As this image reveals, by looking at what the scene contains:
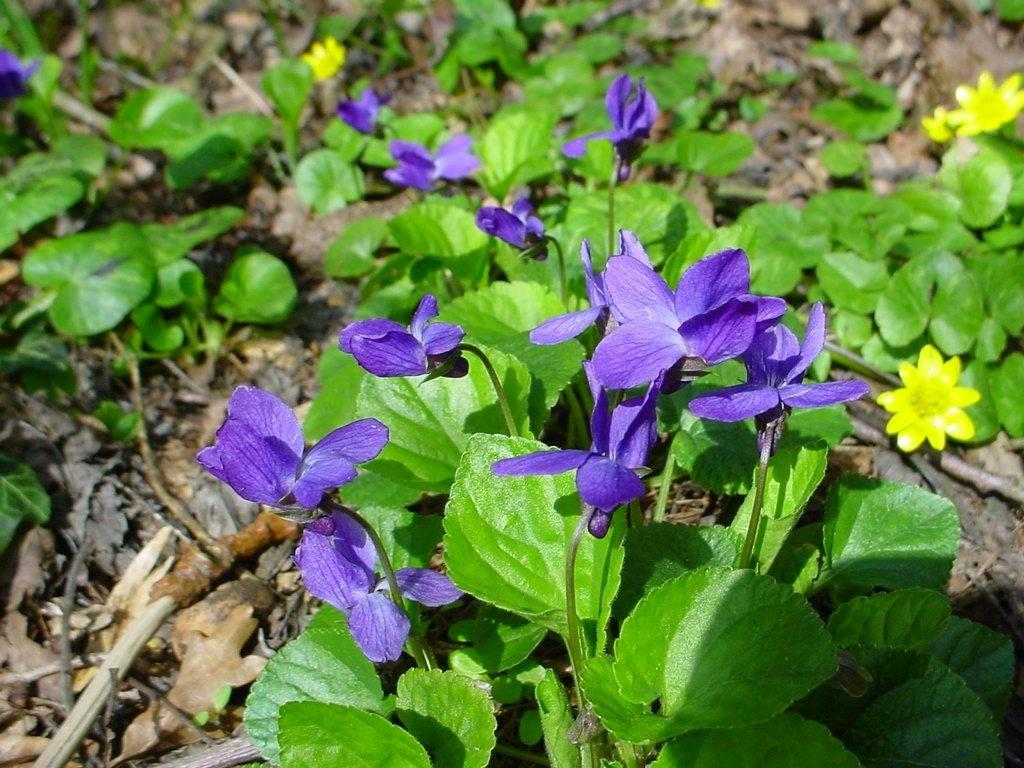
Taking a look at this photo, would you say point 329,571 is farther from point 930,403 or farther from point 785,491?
point 930,403

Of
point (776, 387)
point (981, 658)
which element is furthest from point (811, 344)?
point (981, 658)

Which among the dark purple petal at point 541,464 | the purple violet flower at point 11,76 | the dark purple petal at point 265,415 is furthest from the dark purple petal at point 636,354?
the purple violet flower at point 11,76

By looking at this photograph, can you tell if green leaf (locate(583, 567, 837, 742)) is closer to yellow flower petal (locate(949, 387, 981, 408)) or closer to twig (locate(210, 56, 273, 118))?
yellow flower petal (locate(949, 387, 981, 408))

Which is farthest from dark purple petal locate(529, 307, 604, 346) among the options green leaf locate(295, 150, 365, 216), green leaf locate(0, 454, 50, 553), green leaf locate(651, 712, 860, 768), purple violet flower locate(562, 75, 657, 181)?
green leaf locate(295, 150, 365, 216)

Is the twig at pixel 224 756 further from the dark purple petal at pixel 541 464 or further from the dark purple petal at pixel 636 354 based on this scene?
the dark purple petal at pixel 636 354

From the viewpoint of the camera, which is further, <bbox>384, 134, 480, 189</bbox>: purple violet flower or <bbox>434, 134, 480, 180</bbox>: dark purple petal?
<bbox>434, 134, 480, 180</bbox>: dark purple petal
